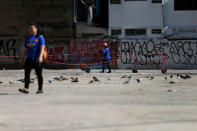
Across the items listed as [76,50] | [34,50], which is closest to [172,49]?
[76,50]

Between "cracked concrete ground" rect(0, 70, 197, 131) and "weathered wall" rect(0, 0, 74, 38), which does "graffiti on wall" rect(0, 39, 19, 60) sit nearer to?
"weathered wall" rect(0, 0, 74, 38)

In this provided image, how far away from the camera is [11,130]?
533cm

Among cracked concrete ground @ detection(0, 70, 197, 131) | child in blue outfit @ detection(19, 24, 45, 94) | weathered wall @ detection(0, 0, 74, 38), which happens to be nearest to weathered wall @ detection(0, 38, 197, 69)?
weathered wall @ detection(0, 0, 74, 38)

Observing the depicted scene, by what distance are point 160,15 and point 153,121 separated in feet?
81.5

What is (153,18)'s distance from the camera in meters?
30.3

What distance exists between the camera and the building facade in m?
30.2

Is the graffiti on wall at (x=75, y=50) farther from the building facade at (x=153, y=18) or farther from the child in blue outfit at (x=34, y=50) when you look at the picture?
the child in blue outfit at (x=34, y=50)

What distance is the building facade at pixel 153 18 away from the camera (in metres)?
30.2

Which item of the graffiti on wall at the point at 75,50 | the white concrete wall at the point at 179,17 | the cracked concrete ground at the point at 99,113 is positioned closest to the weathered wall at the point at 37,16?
the graffiti on wall at the point at 75,50

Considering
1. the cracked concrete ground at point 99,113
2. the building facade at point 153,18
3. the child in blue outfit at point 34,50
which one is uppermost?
the building facade at point 153,18

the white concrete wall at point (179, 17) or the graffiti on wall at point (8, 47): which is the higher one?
the white concrete wall at point (179, 17)

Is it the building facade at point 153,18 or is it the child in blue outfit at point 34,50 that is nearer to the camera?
the child in blue outfit at point 34,50

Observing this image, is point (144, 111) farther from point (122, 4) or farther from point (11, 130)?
point (122, 4)

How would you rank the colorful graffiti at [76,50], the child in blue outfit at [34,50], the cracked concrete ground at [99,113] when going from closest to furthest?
the cracked concrete ground at [99,113] < the child in blue outfit at [34,50] < the colorful graffiti at [76,50]
